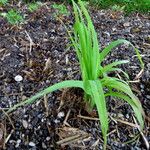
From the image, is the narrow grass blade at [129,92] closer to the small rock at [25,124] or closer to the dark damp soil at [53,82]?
the dark damp soil at [53,82]

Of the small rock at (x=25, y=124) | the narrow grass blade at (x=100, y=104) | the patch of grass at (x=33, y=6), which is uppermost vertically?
the patch of grass at (x=33, y=6)

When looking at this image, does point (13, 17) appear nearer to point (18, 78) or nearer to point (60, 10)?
point (60, 10)

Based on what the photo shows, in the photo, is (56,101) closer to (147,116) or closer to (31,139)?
(31,139)

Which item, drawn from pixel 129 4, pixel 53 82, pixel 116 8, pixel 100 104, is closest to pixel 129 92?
pixel 100 104

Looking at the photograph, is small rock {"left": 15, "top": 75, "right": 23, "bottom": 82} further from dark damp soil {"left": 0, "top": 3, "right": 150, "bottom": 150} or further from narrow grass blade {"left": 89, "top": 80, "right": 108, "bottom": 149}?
narrow grass blade {"left": 89, "top": 80, "right": 108, "bottom": 149}

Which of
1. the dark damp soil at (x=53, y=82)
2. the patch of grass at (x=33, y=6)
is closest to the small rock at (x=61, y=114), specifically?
the dark damp soil at (x=53, y=82)

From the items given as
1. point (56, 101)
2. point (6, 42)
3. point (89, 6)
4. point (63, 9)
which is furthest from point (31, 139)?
point (89, 6)

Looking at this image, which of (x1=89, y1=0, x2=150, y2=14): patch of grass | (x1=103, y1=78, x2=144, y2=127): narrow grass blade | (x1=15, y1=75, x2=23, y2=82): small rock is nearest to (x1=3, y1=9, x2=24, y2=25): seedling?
(x1=15, y1=75, x2=23, y2=82): small rock
